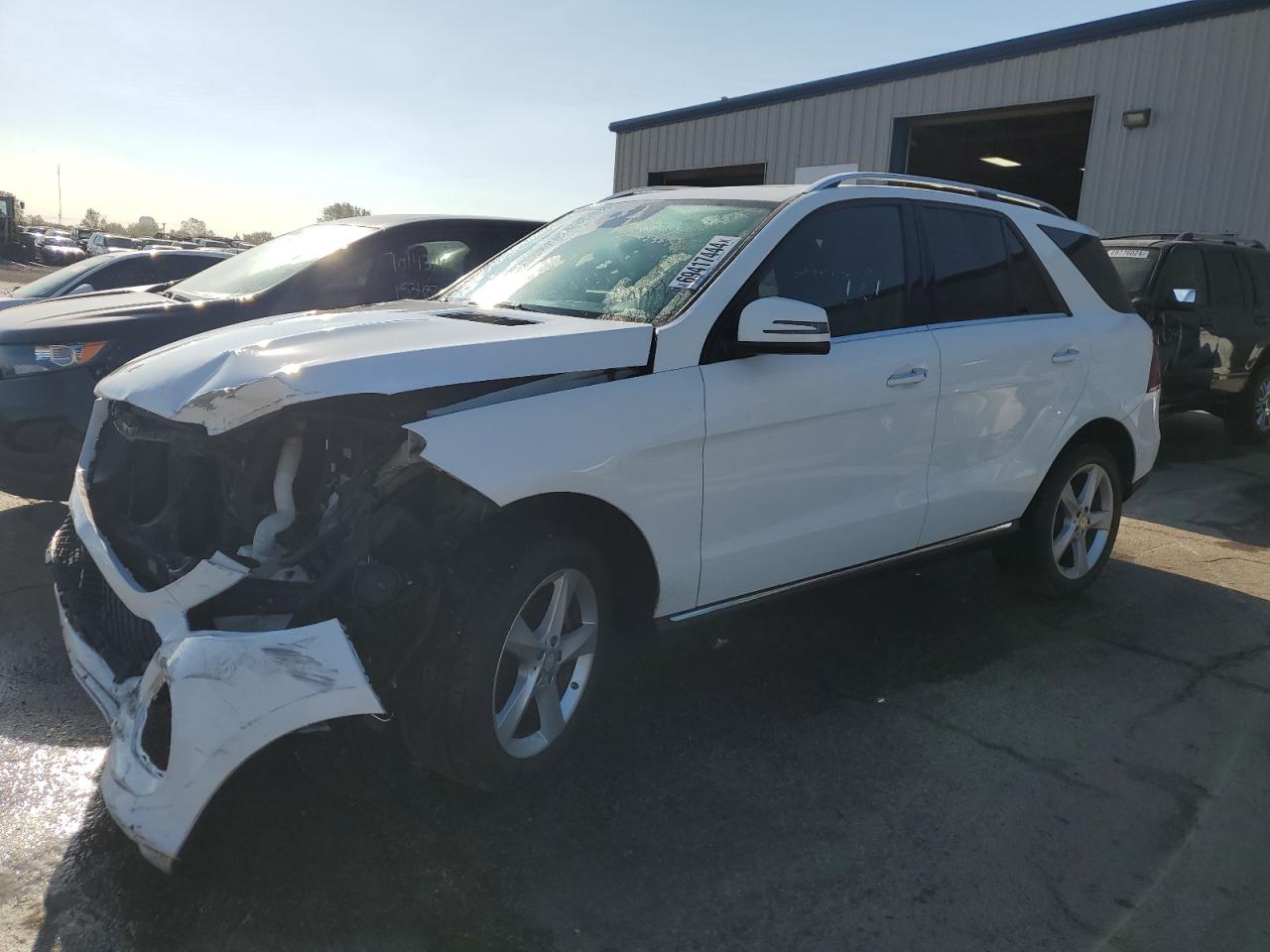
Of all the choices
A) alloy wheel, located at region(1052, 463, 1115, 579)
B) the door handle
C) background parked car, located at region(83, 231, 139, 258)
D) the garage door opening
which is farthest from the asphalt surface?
background parked car, located at region(83, 231, 139, 258)

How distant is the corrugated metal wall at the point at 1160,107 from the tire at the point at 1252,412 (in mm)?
2986

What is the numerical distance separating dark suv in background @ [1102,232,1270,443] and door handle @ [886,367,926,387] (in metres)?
5.24

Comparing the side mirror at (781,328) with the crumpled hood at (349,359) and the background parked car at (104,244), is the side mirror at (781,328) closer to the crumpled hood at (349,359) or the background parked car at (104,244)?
the crumpled hood at (349,359)

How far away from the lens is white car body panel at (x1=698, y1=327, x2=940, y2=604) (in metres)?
3.23

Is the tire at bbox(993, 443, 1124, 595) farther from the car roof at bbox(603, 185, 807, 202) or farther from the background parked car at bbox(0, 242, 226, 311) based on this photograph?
the background parked car at bbox(0, 242, 226, 311)

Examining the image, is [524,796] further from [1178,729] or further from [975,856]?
[1178,729]

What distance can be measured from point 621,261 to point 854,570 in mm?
1461

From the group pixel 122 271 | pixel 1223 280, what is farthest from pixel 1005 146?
pixel 122 271

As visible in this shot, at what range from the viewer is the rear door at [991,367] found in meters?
4.00

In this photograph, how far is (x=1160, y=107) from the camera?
476 inches

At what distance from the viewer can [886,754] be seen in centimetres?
333

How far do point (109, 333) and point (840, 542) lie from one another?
3.77 m

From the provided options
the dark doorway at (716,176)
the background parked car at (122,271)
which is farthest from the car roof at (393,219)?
the dark doorway at (716,176)

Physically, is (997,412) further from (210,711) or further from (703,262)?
(210,711)
